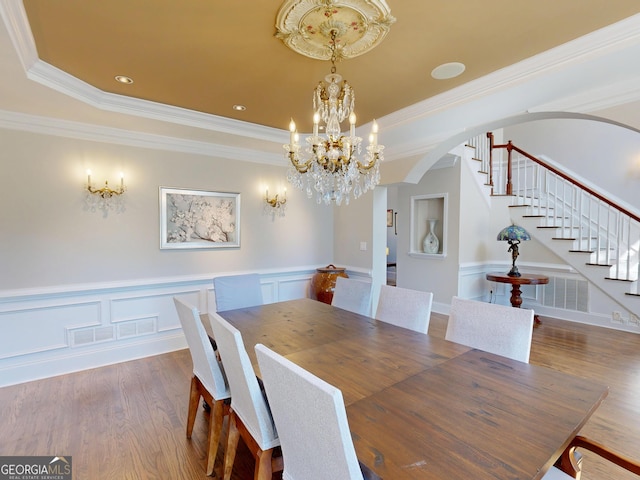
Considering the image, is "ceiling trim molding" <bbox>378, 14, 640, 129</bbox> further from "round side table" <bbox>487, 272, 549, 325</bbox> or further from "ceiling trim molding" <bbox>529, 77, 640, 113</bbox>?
"round side table" <bbox>487, 272, 549, 325</bbox>

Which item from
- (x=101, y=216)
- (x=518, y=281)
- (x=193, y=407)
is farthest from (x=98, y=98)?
(x=518, y=281)

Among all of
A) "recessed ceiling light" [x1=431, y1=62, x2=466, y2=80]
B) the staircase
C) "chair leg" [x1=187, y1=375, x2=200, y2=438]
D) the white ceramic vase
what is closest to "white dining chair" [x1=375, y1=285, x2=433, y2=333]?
"chair leg" [x1=187, y1=375, x2=200, y2=438]

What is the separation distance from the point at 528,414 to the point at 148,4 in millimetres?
2651

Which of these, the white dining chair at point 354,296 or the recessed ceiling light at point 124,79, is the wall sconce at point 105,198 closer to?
the recessed ceiling light at point 124,79

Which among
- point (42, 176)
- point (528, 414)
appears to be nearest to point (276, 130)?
point (42, 176)

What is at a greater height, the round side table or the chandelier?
the chandelier

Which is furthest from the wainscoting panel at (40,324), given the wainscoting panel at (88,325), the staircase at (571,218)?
the staircase at (571,218)

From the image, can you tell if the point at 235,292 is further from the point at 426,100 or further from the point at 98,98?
the point at 426,100

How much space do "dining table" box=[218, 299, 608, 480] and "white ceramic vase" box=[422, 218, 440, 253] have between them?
3.70 m

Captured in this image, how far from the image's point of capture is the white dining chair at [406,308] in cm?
233

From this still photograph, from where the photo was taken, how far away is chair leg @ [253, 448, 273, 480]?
55.2 inches

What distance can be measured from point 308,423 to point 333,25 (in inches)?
79.6

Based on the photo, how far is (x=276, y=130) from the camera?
3758 millimetres

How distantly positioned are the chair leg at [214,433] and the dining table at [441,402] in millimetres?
397
